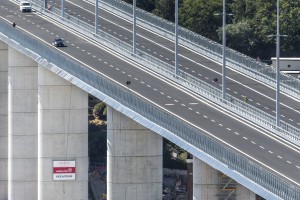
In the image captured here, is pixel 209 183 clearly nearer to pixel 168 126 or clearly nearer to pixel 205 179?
pixel 205 179

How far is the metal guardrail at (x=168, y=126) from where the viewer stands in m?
159

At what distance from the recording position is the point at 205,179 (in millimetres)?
174500

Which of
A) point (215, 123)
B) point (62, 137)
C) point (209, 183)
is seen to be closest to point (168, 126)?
point (209, 183)

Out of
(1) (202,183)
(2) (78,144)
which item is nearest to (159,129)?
(1) (202,183)

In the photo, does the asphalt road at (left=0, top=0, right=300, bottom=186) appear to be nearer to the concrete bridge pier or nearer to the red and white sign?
the concrete bridge pier

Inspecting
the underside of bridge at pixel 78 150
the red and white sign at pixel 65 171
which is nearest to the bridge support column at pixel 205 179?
the underside of bridge at pixel 78 150

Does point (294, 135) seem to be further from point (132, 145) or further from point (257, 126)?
point (132, 145)

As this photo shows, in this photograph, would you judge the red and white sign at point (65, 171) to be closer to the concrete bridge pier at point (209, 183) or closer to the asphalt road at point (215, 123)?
the asphalt road at point (215, 123)

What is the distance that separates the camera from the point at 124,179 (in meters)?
188

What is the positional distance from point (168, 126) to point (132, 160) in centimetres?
1297

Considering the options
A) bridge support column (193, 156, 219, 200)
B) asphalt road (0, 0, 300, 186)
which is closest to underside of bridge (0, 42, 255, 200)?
asphalt road (0, 0, 300, 186)

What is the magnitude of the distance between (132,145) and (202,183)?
A: 14892 millimetres

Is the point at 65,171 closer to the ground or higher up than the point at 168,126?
closer to the ground

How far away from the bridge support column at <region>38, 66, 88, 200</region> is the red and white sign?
4.0 inches
